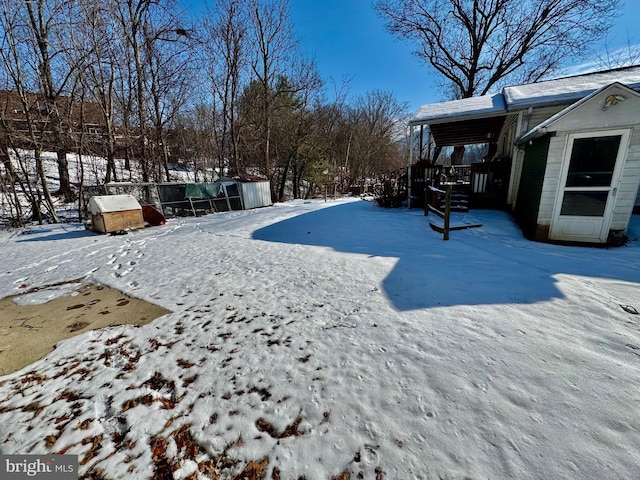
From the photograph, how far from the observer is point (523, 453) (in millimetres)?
1392

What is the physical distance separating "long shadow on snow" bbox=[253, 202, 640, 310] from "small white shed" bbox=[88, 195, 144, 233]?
4364 millimetres

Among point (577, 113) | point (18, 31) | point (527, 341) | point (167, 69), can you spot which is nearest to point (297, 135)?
point (167, 69)

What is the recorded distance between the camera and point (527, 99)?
7.22 meters

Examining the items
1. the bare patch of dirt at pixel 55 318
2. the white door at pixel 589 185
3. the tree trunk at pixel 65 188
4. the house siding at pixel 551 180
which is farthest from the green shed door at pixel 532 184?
the tree trunk at pixel 65 188

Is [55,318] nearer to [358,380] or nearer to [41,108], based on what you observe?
[358,380]

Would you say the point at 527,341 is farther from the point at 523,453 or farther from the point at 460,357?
the point at 523,453

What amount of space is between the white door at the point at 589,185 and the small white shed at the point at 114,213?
435 inches

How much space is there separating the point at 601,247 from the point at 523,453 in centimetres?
553

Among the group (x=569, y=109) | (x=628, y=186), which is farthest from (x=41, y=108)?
(x=628, y=186)

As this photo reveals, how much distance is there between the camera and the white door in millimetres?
4664

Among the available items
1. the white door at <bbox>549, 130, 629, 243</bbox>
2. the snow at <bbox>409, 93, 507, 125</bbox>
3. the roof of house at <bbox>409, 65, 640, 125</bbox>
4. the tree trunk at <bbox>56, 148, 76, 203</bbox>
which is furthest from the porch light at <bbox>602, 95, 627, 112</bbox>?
the tree trunk at <bbox>56, 148, 76, 203</bbox>

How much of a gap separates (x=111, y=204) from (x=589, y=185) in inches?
465

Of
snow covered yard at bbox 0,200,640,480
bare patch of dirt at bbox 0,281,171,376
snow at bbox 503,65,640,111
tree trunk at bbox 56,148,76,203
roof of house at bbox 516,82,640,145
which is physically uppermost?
snow at bbox 503,65,640,111

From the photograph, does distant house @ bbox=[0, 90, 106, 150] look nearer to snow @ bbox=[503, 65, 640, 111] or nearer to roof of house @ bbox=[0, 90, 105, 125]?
roof of house @ bbox=[0, 90, 105, 125]
